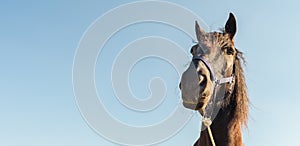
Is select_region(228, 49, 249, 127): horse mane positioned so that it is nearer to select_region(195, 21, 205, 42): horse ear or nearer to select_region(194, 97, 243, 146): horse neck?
select_region(194, 97, 243, 146): horse neck

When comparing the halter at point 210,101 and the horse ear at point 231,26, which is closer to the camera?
the halter at point 210,101

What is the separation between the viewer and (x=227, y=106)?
4969mm

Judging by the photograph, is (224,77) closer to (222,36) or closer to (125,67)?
(222,36)

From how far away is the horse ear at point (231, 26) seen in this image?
212 inches

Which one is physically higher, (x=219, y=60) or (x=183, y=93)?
(x=219, y=60)

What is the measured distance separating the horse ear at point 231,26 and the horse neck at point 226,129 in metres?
1.16

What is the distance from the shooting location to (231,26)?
17.8ft

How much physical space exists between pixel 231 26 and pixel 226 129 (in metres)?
1.62

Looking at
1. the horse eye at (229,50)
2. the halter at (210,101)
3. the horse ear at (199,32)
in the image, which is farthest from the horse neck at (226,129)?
the horse ear at (199,32)

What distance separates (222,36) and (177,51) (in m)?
1.23

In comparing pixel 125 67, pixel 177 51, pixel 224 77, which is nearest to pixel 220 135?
pixel 224 77

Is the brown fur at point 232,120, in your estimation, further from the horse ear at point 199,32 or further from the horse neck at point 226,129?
the horse ear at point 199,32

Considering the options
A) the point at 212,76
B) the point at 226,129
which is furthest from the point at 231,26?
the point at 226,129

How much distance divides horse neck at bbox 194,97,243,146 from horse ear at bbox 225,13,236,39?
1.16 m
